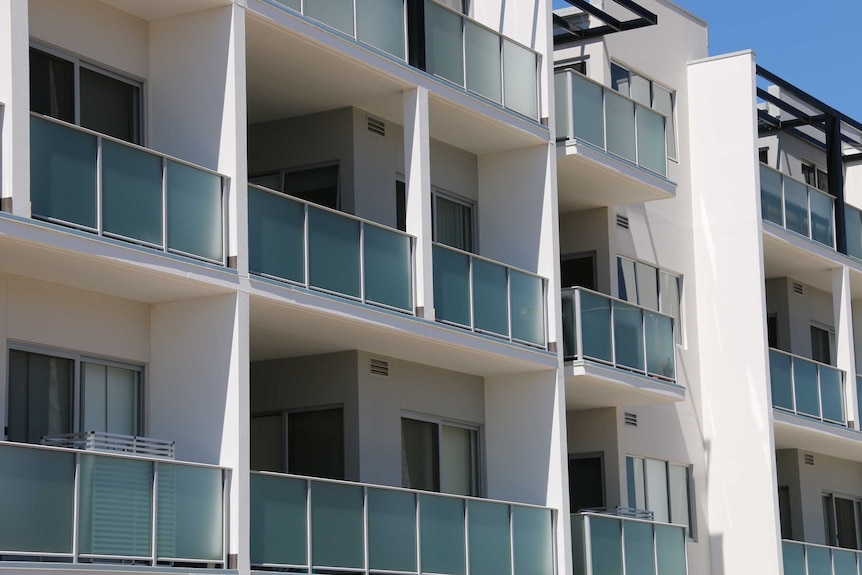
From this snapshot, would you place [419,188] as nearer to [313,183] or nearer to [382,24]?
[313,183]

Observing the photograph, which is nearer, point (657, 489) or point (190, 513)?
point (190, 513)

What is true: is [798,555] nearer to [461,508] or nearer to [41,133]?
[461,508]

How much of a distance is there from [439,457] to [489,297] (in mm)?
2736

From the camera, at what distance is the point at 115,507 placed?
18094mm

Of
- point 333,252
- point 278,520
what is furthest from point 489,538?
point 333,252

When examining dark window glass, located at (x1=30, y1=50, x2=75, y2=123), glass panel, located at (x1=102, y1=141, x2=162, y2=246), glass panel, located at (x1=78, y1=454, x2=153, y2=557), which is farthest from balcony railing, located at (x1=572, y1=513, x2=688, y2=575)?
dark window glass, located at (x1=30, y1=50, x2=75, y2=123)

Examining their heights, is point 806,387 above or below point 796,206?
below

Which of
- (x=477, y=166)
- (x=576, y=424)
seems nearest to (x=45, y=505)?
(x=477, y=166)

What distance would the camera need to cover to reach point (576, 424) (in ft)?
103

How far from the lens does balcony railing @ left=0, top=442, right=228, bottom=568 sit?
1688 cm

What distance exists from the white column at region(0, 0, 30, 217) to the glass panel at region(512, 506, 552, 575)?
34.5 ft

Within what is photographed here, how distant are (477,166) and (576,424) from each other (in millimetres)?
5703

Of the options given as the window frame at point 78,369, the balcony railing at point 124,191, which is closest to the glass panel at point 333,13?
the balcony railing at point 124,191

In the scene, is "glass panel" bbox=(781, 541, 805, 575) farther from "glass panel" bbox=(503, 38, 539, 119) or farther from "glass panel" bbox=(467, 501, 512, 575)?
"glass panel" bbox=(503, 38, 539, 119)
